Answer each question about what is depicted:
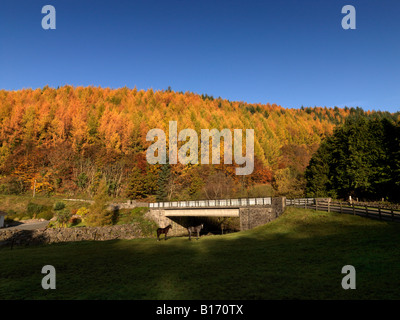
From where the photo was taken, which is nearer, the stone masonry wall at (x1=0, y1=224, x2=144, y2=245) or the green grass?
the green grass

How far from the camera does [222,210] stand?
35.2 meters

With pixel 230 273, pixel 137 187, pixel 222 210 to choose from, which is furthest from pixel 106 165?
pixel 230 273

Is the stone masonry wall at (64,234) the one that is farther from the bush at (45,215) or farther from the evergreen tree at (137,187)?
the evergreen tree at (137,187)

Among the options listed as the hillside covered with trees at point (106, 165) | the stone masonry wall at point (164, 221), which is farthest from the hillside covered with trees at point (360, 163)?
the stone masonry wall at point (164, 221)

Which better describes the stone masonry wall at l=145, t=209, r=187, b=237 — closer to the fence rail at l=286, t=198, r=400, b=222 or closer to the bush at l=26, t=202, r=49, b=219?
the fence rail at l=286, t=198, r=400, b=222

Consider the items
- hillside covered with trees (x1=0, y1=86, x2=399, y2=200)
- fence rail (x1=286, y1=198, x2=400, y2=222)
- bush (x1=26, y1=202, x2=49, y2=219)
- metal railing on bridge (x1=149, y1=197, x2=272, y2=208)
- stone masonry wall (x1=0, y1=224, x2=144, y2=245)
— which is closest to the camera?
fence rail (x1=286, y1=198, x2=400, y2=222)

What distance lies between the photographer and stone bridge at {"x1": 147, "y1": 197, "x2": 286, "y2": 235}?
1209 inches

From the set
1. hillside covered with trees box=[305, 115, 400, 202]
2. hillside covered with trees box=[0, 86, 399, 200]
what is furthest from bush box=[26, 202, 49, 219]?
hillside covered with trees box=[305, 115, 400, 202]

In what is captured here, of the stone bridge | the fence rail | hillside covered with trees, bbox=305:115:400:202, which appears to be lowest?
the stone bridge

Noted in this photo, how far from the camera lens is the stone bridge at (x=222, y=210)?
30703mm

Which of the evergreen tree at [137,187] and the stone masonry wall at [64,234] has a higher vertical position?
the evergreen tree at [137,187]

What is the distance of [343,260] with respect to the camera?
11.7m

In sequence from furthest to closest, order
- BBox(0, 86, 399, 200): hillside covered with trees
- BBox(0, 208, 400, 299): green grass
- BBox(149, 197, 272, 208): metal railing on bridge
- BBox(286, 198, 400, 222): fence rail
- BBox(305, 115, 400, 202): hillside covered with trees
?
BBox(0, 86, 399, 200): hillside covered with trees
BBox(305, 115, 400, 202): hillside covered with trees
BBox(149, 197, 272, 208): metal railing on bridge
BBox(286, 198, 400, 222): fence rail
BBox(0, 208, 400, 299): green grass
